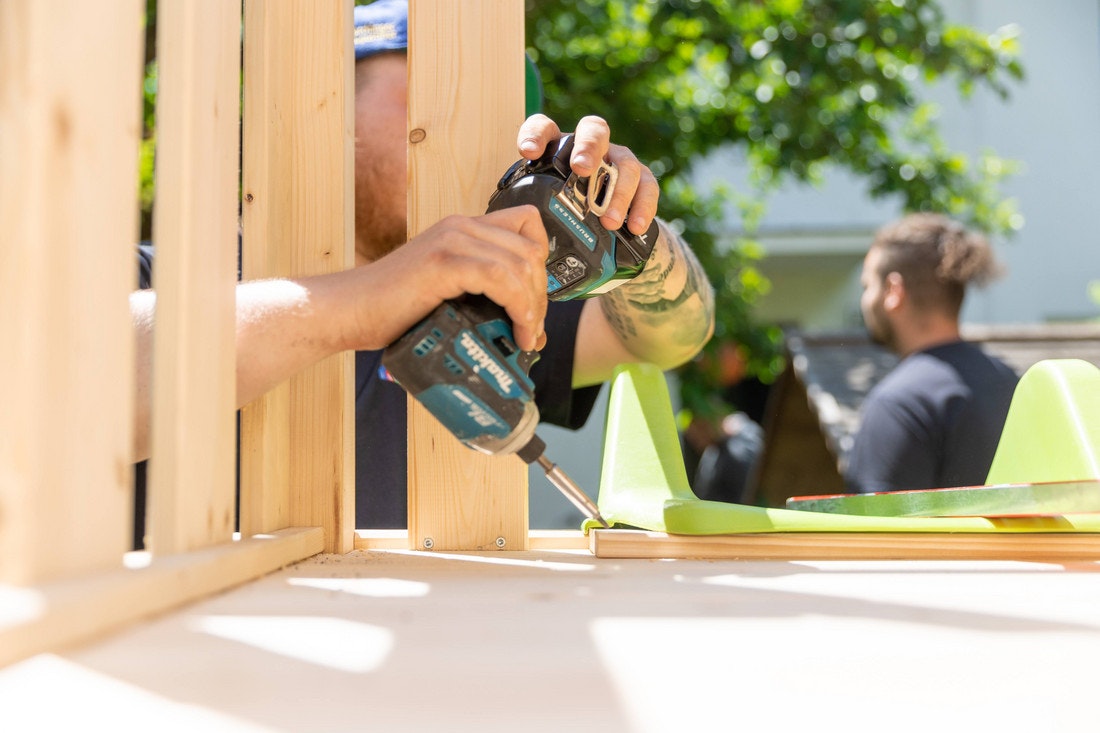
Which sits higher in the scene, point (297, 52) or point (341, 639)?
point (297, 52)

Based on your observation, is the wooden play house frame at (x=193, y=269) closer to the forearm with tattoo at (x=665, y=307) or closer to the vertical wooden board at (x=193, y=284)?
the vertical wooden board at (x=193, y=284)

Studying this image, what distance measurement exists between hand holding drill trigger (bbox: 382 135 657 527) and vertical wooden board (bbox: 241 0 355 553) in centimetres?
17

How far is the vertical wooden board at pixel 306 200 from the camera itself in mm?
1302

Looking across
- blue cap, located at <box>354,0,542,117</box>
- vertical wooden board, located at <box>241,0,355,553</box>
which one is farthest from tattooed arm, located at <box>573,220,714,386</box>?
vertical wooden board, located at <box>241,0,355,553</box>

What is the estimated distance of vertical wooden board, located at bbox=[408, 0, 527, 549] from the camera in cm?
140

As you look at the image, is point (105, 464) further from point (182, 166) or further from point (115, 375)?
point (182, 166)

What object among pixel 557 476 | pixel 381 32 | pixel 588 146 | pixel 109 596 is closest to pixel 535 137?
pixel 588 146

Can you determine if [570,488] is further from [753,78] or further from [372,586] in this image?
[753,78]

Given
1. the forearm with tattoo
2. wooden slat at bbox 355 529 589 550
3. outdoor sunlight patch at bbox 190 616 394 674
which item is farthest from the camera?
the forearm with tattoo

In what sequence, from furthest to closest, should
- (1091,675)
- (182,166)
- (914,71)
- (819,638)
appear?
1. (914,71)
2. (182,166)
3. (819,638)
4. (1091,675)

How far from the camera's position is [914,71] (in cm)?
497

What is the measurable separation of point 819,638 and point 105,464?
23.9 inches

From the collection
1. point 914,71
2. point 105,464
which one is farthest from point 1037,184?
point 105,464

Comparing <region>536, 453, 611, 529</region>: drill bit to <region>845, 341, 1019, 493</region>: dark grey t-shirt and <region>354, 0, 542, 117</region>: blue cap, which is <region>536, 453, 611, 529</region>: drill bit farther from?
<region>845, 341, 1019, 493</region>: dark grey t-shirt
